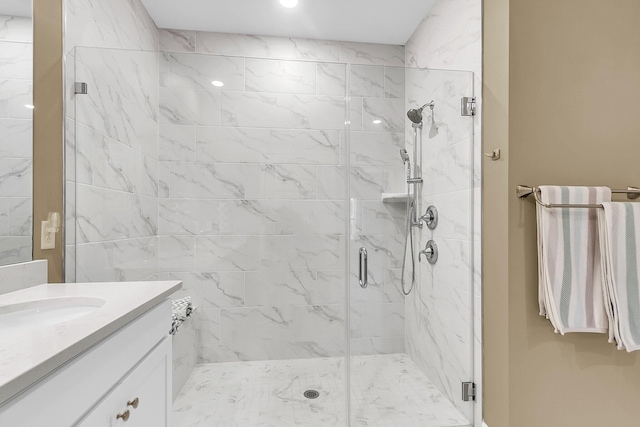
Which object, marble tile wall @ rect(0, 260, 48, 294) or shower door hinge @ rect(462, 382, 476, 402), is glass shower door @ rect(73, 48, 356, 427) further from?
shower door hinge @ rect(462, 382, 476, 402)

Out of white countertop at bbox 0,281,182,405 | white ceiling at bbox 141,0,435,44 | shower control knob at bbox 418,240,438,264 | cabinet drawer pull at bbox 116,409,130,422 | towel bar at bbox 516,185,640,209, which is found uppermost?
white ceiling at bbox 141,0,435,44

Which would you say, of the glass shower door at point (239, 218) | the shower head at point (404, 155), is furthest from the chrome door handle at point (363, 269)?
the shower head at point (404, 155)

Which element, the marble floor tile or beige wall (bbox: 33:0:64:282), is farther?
the marble floor tile

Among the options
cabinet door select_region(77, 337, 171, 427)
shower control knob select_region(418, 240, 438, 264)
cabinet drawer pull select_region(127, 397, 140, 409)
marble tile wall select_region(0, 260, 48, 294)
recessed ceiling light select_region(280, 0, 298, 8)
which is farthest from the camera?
recessed ceiling light select_region(280, 0, 298, 8)

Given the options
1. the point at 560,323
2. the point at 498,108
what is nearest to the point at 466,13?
the point at 498,108

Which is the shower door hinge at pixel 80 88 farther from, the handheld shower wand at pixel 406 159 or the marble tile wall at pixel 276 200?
the handheld shower wand at pixel 406 159

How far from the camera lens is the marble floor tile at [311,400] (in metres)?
1.78

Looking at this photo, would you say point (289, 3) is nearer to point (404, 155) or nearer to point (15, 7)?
point (404, 155)

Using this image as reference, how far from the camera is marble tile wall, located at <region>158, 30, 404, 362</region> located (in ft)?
6.15

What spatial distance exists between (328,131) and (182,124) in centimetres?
80

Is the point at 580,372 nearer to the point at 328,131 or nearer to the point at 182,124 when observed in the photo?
the point at 328,131

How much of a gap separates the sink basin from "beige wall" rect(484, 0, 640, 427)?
168 cm

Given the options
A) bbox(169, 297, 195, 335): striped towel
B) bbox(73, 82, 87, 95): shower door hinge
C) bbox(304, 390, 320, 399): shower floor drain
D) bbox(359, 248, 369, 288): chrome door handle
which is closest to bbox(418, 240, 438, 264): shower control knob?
bbox(359, 248, 369, 288): chrome door handle

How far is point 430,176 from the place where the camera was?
6.26 ft
